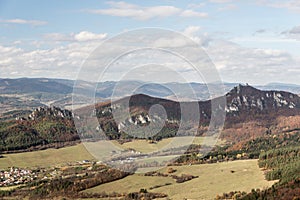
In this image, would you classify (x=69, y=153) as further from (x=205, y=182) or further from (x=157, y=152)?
(x=205, y=182)

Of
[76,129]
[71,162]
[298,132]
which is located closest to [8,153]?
[71,162]

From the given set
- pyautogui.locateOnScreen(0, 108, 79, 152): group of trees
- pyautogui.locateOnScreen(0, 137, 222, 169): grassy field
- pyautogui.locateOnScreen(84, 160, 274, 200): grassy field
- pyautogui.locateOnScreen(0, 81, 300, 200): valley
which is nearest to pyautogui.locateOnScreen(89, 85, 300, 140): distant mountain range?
pyautogui.locateOnScreen(0, 81, 300, 200): valley

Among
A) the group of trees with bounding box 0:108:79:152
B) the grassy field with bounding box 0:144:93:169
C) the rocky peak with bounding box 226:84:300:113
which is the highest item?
the rocky peak with bounding box 226:84:300:113

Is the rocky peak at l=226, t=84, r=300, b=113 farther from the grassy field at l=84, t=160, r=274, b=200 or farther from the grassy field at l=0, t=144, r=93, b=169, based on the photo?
the grassy field at l=84, t=160, r=274, b=200

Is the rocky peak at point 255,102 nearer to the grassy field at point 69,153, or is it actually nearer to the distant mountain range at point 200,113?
the distant mountain range at point 200,113

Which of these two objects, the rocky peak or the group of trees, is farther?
the rocky peak

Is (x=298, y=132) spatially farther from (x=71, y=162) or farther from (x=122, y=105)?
(x=71, y=162)
